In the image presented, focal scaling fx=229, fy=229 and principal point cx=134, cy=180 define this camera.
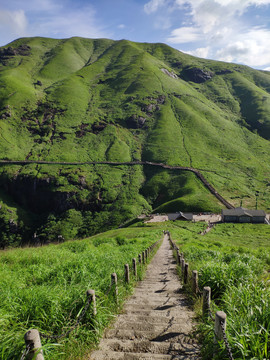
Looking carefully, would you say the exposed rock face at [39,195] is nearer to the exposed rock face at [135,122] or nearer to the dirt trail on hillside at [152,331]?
the exposed rock face at [135,122]

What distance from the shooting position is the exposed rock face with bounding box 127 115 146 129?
148000 mm

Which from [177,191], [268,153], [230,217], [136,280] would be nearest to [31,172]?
[177,191]

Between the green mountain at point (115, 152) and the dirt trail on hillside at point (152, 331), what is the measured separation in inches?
3127

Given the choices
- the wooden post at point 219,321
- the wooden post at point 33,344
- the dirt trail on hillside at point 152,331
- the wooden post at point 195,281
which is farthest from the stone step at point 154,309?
the wooden post at point 33,344

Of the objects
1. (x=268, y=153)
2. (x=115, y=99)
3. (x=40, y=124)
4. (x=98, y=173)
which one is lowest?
(x=98, y=173)

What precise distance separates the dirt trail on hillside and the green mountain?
261 feet

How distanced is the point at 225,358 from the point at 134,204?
92149 mm

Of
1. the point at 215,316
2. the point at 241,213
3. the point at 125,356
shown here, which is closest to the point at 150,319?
the point at 125,356

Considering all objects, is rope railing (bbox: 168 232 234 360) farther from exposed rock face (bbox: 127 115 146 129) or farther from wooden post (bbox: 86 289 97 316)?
exposed rock face (bbox: 127 115 146 129)

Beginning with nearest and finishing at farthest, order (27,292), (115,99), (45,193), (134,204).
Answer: (27,292), (134,204), (45,193), (115,99)

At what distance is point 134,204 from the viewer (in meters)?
95.7

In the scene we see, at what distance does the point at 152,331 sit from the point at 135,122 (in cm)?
14825

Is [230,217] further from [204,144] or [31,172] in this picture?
[31,172]

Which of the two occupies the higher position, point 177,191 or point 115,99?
point 115,99
